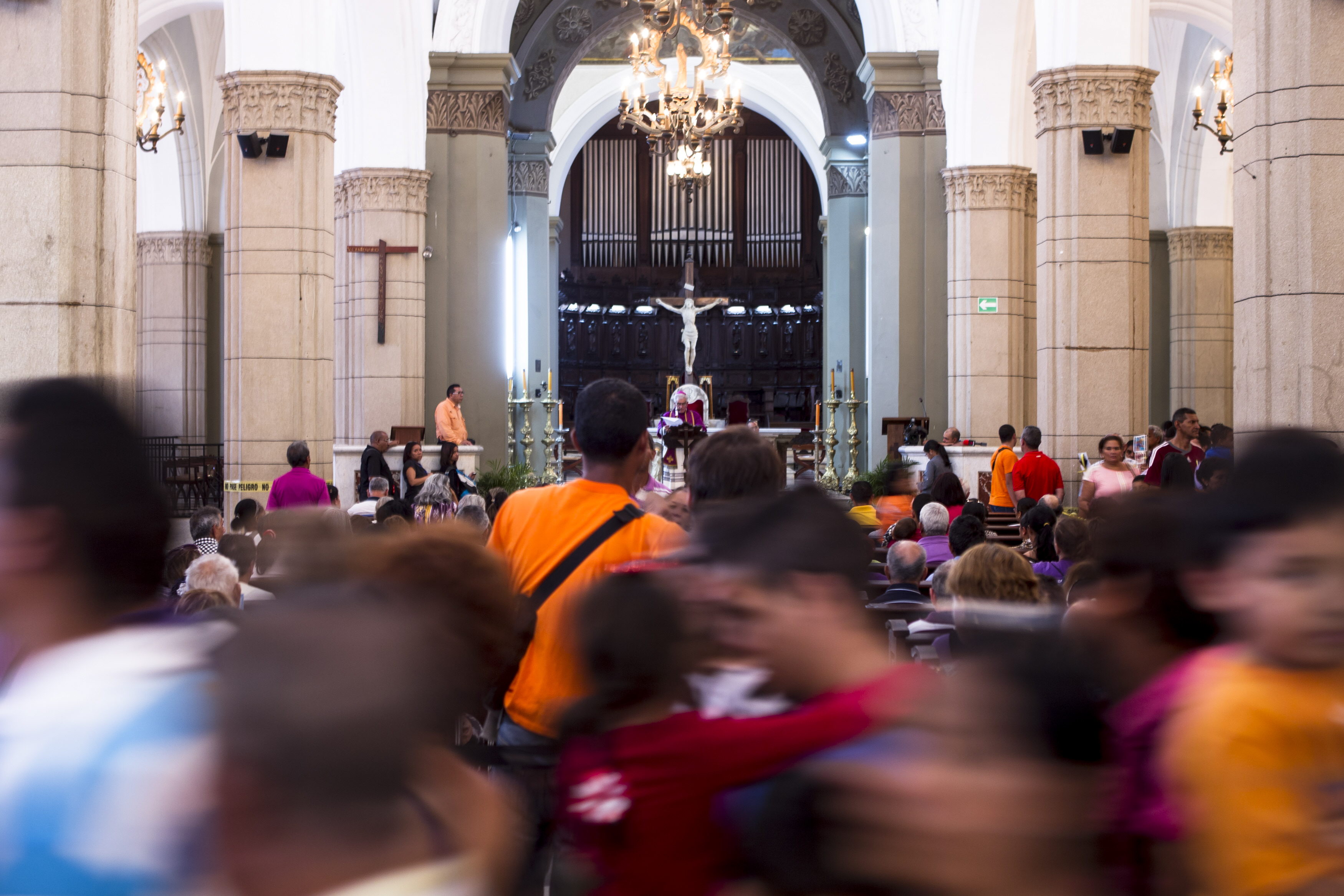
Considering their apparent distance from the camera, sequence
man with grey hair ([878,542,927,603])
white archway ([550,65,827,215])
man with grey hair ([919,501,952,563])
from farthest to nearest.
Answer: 1. white archway ([550,65,827,215])
2. man with grey hair ([919,501,952,563])
3. man with grey hair ([878,542,927,603])

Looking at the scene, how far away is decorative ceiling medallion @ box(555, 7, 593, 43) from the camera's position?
69.7 feet

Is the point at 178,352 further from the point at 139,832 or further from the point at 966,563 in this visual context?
the point at 139,832

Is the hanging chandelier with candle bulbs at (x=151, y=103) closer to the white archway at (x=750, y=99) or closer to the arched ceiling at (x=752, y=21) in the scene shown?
the arched ceiling at (x=752, y=21)

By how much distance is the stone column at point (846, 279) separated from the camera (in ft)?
70.9

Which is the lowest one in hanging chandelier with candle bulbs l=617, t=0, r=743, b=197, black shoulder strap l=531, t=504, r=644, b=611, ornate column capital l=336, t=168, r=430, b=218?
black shoulder strap l=531, t=504, r=644, b=611

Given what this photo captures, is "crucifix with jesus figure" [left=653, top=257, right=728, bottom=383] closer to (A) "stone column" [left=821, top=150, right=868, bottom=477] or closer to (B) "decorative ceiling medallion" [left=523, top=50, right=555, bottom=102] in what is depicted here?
(A) "stone column" [left=821, top=150, right=868, bottom=477]

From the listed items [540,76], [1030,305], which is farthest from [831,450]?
[540,76]

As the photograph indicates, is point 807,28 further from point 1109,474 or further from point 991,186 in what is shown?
point 1109,474

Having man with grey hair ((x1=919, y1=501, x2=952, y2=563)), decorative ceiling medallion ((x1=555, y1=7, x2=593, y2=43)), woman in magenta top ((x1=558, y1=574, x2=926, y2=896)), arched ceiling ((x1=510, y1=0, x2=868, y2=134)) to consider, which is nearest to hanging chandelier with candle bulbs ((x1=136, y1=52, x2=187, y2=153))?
arched ceiling ((x1=510, y1=0, x2=868, y2=134))

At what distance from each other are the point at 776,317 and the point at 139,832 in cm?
3111

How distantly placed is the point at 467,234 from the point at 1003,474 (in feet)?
29.7

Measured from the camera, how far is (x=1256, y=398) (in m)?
6.54

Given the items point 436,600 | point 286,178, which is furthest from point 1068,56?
point 436,600

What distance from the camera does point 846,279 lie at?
72.5 ft
